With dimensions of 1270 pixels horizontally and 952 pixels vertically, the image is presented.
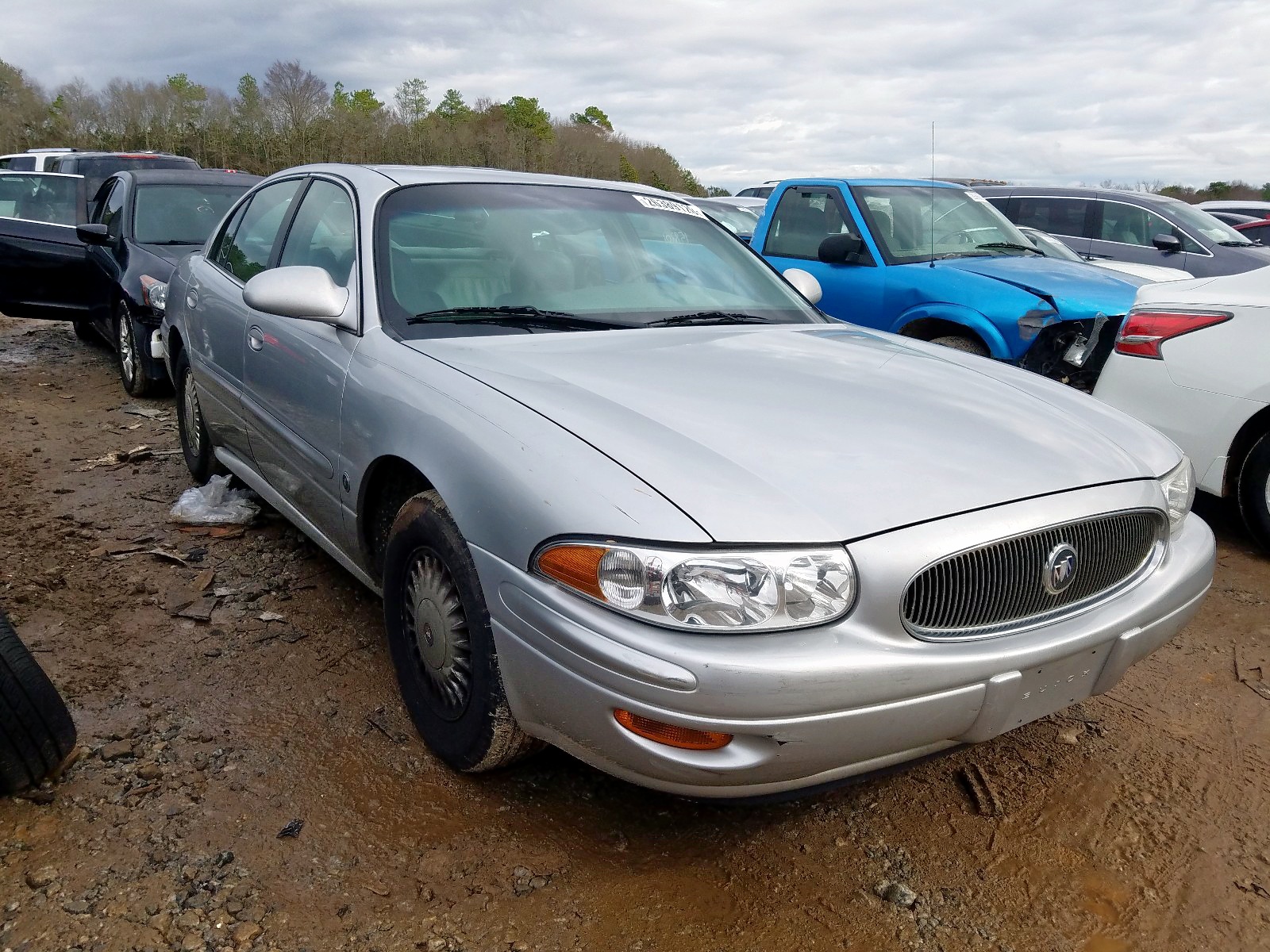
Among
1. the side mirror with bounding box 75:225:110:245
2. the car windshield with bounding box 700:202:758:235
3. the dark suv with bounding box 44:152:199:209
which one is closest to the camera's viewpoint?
the side mirror with bounding box 75:225:110:245

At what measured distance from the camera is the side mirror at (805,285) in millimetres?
3832

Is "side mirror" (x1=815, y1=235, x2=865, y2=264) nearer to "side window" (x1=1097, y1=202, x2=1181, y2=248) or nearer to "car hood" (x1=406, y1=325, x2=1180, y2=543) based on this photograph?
"car hood" (x1=406, y1=325, x2=1180, y2=543)

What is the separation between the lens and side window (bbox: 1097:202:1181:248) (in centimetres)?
914

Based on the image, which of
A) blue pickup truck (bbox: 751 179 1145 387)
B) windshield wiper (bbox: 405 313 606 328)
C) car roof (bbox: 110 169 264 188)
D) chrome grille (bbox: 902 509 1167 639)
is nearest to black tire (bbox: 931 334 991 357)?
blue pickup truck (bbox: 751 179 1145 387)

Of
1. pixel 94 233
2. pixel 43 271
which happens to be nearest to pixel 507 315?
pixel 94 233

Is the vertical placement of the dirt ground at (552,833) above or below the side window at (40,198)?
below

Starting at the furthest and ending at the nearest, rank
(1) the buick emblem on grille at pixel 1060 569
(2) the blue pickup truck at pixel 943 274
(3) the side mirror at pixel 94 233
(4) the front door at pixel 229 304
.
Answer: (3) the side mirror at pixel 94 233 → (2) the blue pickup truck at pixel 943 274 → (4) the front door at pixel 229 304 → (1) the buick emblem on grille at pixel 1060 569

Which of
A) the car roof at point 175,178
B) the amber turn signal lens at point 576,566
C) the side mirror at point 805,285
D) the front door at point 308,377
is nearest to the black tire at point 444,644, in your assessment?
the amber turn signal lens at point 576,566

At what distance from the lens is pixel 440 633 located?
2.45 m

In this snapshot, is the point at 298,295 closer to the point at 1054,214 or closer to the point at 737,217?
the point at 1054,214

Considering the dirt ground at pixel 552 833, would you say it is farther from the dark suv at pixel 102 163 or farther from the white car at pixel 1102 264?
the dark suv at pixel 102 163

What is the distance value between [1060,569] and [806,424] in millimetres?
639

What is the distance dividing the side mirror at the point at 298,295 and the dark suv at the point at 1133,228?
26.8ft

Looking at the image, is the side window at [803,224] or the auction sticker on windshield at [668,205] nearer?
the auction sticker on windshield at [668,205]
